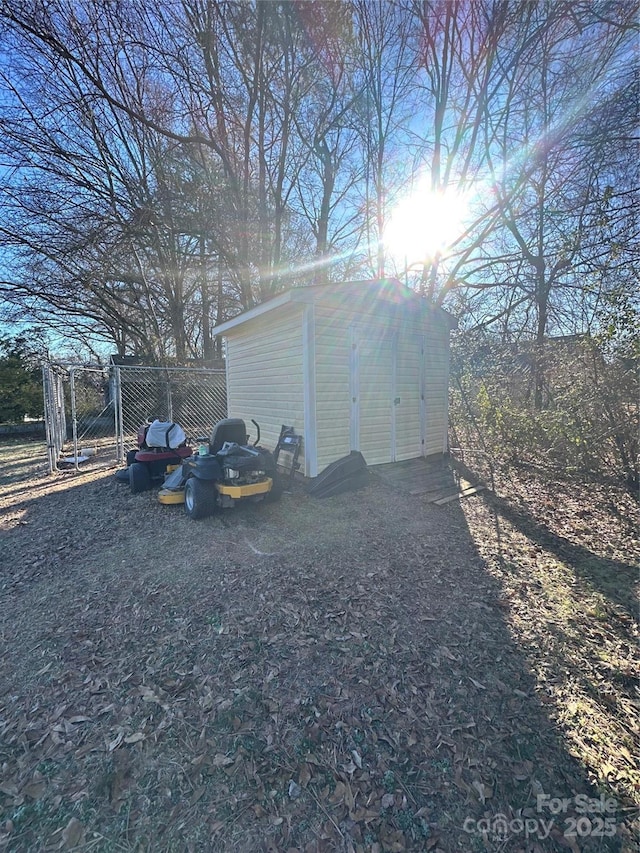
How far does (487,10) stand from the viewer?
312 inches

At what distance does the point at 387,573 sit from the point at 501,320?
33.5ft

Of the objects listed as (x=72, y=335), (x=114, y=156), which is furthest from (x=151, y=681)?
(x=72, y=335)

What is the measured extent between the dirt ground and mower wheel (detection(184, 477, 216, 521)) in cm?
49

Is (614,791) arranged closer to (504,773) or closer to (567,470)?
(504,773)

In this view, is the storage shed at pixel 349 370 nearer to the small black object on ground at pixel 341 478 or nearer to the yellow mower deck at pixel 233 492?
the small black object on ground at pixel 341 478

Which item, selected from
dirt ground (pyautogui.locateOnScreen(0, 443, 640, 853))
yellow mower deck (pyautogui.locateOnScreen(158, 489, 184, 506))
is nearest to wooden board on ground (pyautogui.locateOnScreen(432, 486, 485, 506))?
dirt ground (pyautogui.locateOnScreen(0, 443, 640, 853))

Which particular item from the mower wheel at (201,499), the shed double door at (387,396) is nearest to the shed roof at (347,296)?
the shed double door at (387,396)

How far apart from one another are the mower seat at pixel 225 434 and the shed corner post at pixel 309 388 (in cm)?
93

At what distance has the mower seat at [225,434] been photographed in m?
4.86

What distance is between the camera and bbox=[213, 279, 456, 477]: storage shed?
5117 mm

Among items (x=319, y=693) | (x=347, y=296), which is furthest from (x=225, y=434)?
(x=319, y=693)

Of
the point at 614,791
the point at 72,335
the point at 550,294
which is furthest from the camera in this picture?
the point at 72,335

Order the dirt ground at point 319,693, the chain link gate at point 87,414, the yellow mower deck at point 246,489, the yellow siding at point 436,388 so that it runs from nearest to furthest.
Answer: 1. the dirt ground at point 319,693
2. the yellow mower deck at point 246,489
3. the yellow siding at point 436,388
4. the chain link gate at point 87,414

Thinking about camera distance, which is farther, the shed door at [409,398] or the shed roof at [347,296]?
the shed door at [409,398]
